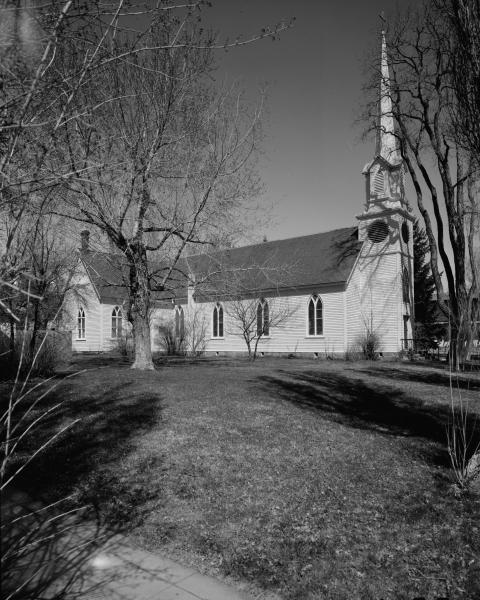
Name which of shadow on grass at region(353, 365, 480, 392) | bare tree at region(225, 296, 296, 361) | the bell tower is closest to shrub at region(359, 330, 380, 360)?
the bell tower

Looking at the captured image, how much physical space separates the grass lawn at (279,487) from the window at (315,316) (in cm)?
1910

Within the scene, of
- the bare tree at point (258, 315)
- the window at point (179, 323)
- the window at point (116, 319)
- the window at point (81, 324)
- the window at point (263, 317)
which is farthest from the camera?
the window at point (81, 324)

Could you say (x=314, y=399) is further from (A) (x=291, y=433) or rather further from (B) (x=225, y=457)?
(B) (x=225, y=457)

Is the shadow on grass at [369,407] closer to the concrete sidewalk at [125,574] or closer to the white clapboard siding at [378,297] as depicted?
the concrete sidewalk at [125,574]

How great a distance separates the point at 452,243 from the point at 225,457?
18.5 m

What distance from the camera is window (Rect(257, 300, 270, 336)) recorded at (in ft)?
95.0

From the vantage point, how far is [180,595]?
348 centimetres

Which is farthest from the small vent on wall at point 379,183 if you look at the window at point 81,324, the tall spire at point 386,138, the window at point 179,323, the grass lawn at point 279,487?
the window at point 81,324

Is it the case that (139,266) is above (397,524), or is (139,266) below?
above

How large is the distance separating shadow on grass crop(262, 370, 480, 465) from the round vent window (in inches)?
639

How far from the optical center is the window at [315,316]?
2981 centimetres

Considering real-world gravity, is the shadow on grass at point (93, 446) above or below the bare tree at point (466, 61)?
below

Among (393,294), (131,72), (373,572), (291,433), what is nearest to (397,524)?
(373,572)

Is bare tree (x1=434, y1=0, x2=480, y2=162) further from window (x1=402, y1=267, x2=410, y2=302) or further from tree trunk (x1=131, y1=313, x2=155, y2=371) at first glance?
window (x1=402, y1=267, x2=410, y2=302)
